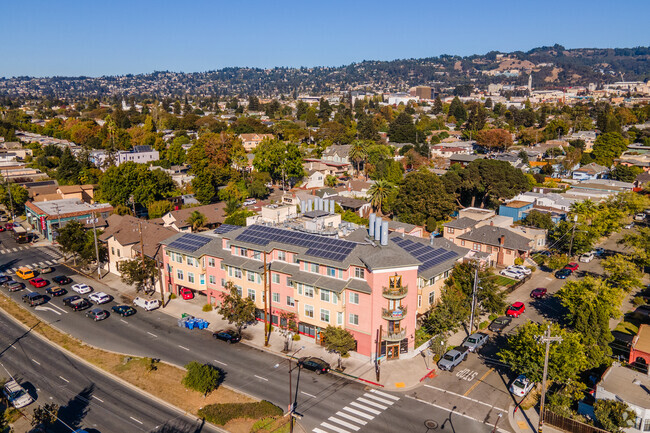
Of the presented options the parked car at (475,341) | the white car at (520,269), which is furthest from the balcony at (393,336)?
the white car at (520,269)

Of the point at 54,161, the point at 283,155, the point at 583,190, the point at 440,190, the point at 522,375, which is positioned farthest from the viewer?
the point at 54,161

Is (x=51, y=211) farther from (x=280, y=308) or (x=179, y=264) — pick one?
(x=280, y=308)

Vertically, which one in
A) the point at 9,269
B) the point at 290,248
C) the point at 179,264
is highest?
the point at 290,248

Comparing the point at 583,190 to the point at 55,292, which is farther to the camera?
the point at 583,190

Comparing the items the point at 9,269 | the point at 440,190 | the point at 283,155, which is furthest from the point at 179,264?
the point at 283,155

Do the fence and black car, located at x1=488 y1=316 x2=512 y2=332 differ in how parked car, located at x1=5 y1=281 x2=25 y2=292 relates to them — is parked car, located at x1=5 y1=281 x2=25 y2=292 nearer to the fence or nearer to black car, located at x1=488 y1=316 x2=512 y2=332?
black car, located at x1=488 y1=316 x2=512 y2=332

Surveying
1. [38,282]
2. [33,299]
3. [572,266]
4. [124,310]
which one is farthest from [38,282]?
[572,266]

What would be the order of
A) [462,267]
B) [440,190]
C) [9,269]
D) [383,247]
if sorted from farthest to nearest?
[440,190]
[9,269]
[462,267]
[383,247]
